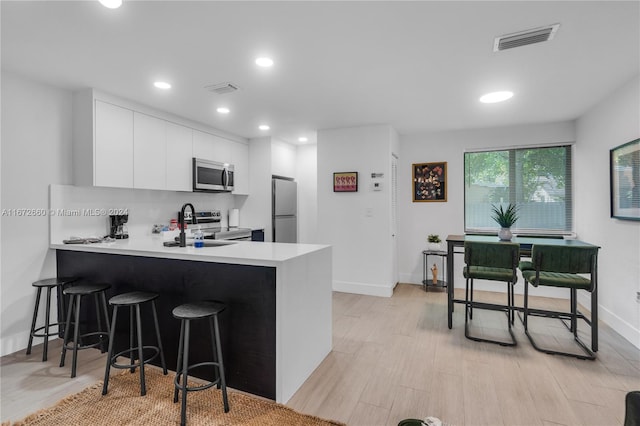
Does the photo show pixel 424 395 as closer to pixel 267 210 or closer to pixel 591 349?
pixel 591 349

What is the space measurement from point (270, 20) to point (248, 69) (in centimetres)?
76

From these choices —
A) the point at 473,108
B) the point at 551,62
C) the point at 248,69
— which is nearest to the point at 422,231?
the point at 473,108

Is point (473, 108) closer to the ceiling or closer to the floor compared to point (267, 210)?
closer to the ceiling

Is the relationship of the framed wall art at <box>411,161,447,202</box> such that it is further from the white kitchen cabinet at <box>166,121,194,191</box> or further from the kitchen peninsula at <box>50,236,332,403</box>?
the white kitchen cabinet at <box>166,121,194,191</box>

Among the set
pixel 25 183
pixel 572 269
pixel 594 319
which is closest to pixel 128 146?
pixel 25 183

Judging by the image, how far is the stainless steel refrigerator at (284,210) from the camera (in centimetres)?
523

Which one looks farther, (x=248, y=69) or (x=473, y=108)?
(x=473, y=108)

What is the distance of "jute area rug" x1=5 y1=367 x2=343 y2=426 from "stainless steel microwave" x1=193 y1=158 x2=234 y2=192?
269cm

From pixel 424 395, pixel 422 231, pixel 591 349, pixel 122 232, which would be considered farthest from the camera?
pixel 422 231

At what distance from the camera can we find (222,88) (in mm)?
3098

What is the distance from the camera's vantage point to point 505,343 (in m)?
2.89

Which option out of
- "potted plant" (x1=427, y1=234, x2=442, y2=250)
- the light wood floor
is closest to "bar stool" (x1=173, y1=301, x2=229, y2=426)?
the light wood floor

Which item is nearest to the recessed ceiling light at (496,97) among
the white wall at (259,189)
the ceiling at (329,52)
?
the ceiling at (329,52)

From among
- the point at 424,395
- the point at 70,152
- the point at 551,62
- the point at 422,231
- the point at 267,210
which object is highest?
the point at 551,62
